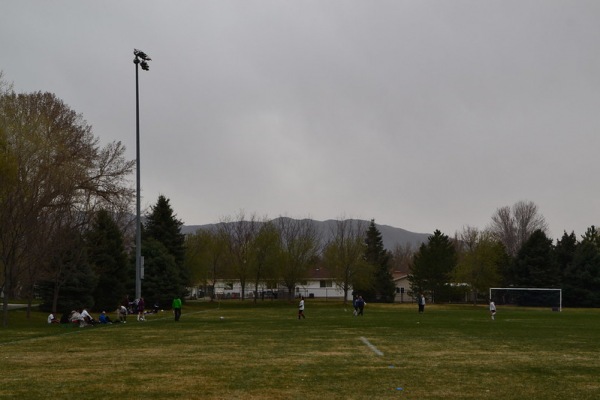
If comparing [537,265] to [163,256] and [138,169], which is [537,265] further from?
[138,169]

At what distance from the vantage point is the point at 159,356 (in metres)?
17.7

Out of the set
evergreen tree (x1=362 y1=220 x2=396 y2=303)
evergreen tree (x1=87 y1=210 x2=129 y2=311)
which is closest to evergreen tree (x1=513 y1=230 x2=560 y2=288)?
evergreen tree (x1=362 y1=220 x2=396 y2=303)

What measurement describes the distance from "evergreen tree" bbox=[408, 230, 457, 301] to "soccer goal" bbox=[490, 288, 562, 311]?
14.5 meters

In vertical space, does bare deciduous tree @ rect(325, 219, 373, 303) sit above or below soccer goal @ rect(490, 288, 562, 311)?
above

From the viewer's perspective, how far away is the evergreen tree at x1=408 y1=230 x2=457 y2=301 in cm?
8869

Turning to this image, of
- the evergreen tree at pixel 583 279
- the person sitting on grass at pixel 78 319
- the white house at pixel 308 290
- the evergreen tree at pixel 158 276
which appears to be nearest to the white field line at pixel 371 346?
the person sitting on grass at pixel 78 319

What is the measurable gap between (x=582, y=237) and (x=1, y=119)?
7973cm

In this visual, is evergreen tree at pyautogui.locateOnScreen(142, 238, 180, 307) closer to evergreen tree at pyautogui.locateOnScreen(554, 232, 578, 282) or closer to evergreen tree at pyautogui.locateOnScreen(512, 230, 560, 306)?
evergreen tree at pyautogui.locateOnScreen(512, 230, 560, 306)

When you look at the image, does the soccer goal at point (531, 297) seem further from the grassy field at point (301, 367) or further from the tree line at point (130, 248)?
the grassy field at point (301, 367)

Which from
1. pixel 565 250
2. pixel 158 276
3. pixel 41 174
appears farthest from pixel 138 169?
pixel 565 250

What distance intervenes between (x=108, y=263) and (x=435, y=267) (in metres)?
48.5

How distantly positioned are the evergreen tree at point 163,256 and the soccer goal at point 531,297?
31.9 m

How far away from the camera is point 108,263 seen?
5319cm

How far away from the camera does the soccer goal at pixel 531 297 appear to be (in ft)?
231
